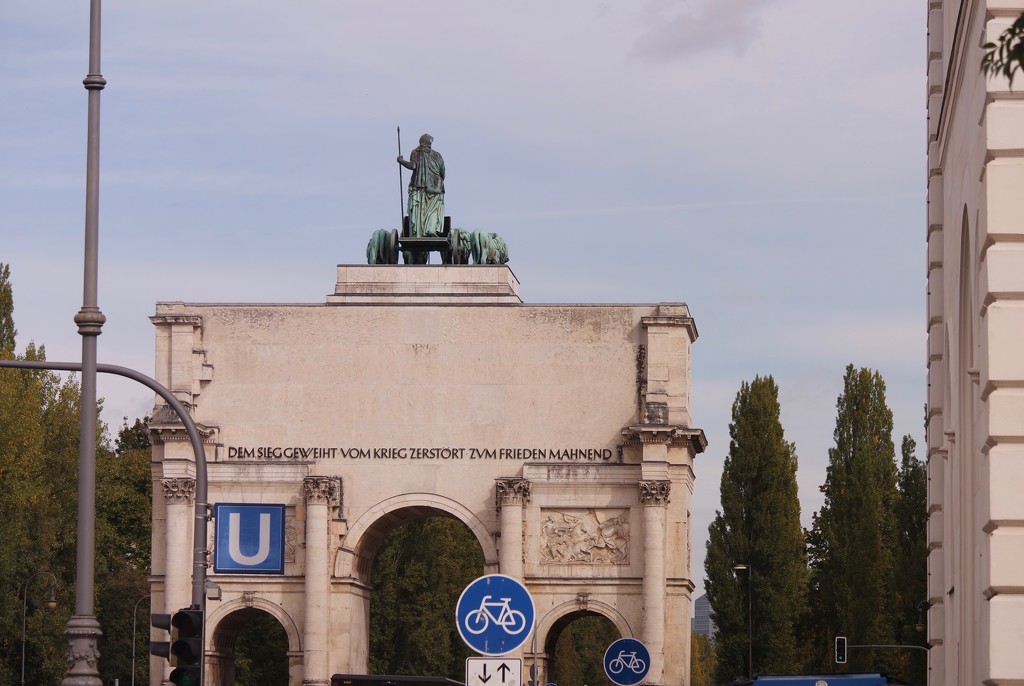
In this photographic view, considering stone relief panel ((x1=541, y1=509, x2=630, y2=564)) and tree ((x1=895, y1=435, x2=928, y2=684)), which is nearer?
stone relief panel ((x1=541, y1=509, x2=630, y2=564))

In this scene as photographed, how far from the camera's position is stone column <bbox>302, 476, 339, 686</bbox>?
57.2 m

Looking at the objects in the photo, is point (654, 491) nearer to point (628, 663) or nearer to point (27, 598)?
point (27, 598)

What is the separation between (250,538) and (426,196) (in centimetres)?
1134

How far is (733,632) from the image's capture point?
245ft

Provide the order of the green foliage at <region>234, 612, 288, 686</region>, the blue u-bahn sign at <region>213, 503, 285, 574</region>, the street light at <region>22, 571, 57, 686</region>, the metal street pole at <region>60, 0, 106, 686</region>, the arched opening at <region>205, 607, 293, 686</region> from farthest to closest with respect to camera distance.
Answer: the green foliage at <region>234, 612, 288, 686</region>
the arched opening at <region>205, 607, 293, 686</region>
the street light at <region>22, 571, 57, 686</region>
the blue u-bahn sign at <region>213, 503, 285, 574</region>
the metal street pole at <region>60, 0, 106, 686</region>

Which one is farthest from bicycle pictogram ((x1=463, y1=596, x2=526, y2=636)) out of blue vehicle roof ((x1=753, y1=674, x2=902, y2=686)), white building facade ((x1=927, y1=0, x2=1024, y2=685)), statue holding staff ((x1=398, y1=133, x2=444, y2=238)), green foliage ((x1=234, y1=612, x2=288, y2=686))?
green foliage ((x1=234, y1=612, x2=288, y2=686))

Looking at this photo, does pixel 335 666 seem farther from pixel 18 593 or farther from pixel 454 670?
pixel 454 670

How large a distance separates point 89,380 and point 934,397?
974 centimetres

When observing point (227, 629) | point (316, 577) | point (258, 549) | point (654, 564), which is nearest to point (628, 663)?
point (654, 564)

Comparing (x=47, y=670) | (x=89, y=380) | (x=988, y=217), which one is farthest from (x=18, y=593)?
(x=988, y=217)

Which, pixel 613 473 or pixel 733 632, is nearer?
pixel 613 473

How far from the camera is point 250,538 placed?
58469 millimetres

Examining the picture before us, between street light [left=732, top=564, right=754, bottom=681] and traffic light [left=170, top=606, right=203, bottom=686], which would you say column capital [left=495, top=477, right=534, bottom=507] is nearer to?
street light [left=732, top=564, right=754, bottom=681]

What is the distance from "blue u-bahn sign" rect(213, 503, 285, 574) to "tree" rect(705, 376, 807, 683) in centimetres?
2213
